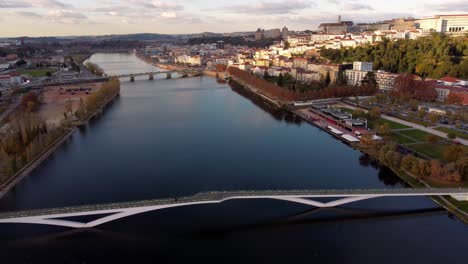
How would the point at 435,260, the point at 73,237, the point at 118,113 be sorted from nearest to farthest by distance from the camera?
the point at 435,260, the point at 73,237, the point at 118,113

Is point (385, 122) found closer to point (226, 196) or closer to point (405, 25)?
point (226, 196)

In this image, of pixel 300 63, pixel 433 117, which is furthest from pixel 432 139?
pixel 300 63

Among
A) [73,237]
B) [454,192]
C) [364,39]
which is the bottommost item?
[73,237]

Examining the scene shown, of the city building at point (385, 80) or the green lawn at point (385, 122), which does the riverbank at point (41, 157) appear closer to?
the green lawn at point (385, 122)

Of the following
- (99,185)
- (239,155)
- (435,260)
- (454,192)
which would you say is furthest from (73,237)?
(454,192)

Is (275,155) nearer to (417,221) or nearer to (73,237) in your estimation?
(417,221)
